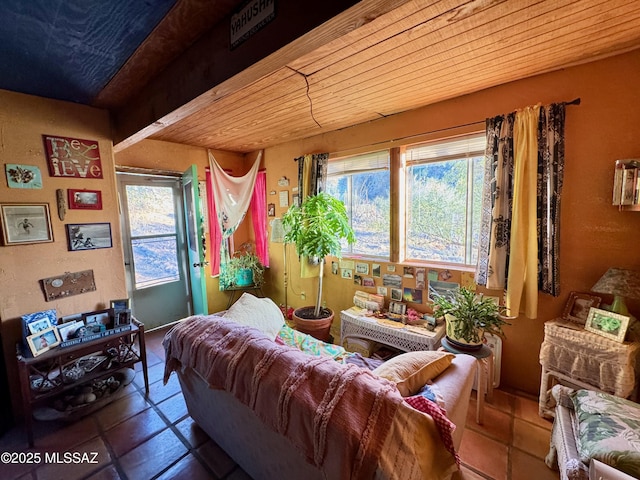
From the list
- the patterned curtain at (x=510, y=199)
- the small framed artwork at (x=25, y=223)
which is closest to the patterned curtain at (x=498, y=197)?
the patterned curtain at (x=510, y=199)

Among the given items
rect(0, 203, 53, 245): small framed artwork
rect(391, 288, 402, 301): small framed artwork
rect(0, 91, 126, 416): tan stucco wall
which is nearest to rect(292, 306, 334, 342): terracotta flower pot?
rect(391, 288, 402, 301): small framed artwork

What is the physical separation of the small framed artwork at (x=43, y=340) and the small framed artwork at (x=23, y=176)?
103cm

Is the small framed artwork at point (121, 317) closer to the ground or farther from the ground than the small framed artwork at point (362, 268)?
closer to the ground

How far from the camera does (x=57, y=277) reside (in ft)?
6.77

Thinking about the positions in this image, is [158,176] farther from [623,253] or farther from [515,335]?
[623,253]

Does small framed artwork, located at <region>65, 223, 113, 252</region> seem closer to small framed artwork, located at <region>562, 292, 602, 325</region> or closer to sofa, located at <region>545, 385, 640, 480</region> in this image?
sofa, located at <region>545, 385, 640, 480</region>

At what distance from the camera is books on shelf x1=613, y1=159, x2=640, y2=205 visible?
1.51 metres

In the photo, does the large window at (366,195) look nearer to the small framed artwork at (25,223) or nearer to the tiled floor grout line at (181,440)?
the tiled floor grout line at (181,440)

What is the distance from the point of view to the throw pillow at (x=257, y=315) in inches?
72.9

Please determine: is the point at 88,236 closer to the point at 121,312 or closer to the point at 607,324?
the point at 121,312

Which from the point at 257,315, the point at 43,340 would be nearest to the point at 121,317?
the point at 43,340

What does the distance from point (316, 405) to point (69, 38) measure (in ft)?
6.41

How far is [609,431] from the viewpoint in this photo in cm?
113

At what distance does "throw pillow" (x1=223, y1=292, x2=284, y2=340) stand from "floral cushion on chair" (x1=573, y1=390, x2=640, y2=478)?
159cm
